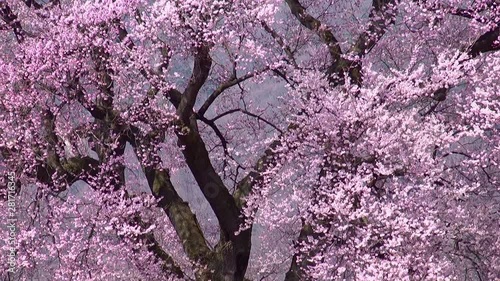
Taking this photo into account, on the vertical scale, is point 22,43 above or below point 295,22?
below

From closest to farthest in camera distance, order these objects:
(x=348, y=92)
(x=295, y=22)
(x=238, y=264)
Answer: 1. (x=348, y=92)
2. (x=238, y=264)
3. (x=295, y=22)

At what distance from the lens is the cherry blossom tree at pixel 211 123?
9383mm

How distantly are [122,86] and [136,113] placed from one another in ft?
1.57

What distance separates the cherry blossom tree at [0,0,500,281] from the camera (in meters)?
9.38

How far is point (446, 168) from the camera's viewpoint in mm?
10602

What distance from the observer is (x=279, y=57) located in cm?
1079

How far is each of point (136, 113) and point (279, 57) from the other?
98.9 inches

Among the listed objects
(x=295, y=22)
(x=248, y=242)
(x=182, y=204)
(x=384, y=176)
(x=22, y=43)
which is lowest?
(x=384, y=176)

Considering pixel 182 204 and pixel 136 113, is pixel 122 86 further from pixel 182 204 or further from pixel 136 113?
pixel 182 204

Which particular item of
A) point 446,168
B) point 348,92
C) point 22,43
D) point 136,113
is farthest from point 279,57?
point 22,43

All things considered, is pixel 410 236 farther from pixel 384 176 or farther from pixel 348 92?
pixel 348 92

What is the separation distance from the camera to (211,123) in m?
12.3

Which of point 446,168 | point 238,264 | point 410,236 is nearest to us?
point 410,236

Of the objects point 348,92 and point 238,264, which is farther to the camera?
point 238,264
